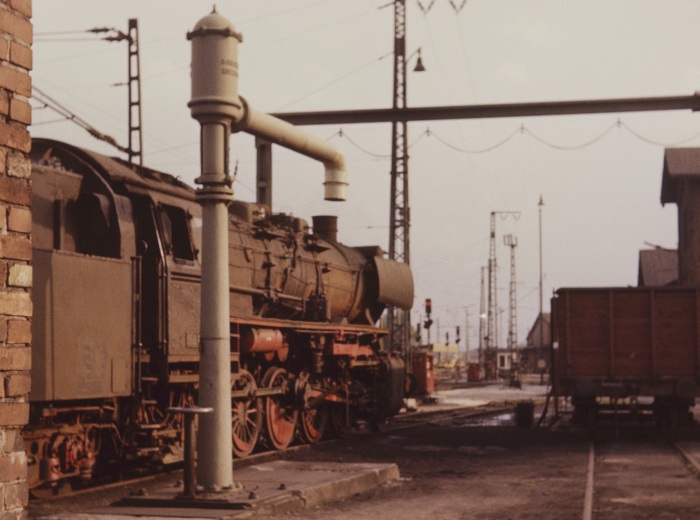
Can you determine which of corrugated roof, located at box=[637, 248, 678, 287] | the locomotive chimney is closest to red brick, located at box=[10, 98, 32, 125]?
the locomotive chimney

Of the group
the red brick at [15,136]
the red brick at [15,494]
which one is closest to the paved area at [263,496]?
the red brick at [15,494]

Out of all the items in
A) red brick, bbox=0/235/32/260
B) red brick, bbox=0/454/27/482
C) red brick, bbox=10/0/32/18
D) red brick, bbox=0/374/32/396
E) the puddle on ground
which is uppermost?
red brick, bbox=10/0/32/18

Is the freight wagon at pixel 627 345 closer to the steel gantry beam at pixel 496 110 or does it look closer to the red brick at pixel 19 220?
the steel gantry beam at pixel 496 110

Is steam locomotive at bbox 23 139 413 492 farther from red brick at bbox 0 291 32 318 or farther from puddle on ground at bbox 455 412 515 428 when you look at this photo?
red brick at bbox 0 291 32 318

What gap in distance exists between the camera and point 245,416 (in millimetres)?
13570

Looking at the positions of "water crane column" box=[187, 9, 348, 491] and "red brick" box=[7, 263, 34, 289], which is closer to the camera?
"red brick" box=[7, 263, 34, 289]

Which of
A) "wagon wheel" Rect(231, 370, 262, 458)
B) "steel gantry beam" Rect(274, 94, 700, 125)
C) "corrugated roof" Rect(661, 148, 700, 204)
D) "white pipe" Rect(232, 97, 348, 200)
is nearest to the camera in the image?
"white pipe" Rect(232, 97, 348, 200)

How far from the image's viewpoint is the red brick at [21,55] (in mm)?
3631

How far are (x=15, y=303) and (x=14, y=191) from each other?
39 centimetres

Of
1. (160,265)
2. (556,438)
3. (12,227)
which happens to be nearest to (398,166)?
(556,438)

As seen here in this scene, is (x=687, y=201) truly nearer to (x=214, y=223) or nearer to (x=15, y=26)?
(x=214, y=223)

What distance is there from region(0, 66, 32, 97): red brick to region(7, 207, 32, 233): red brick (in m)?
0.41

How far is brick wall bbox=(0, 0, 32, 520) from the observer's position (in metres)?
3.59

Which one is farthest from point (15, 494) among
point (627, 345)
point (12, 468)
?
point (627, 345)
